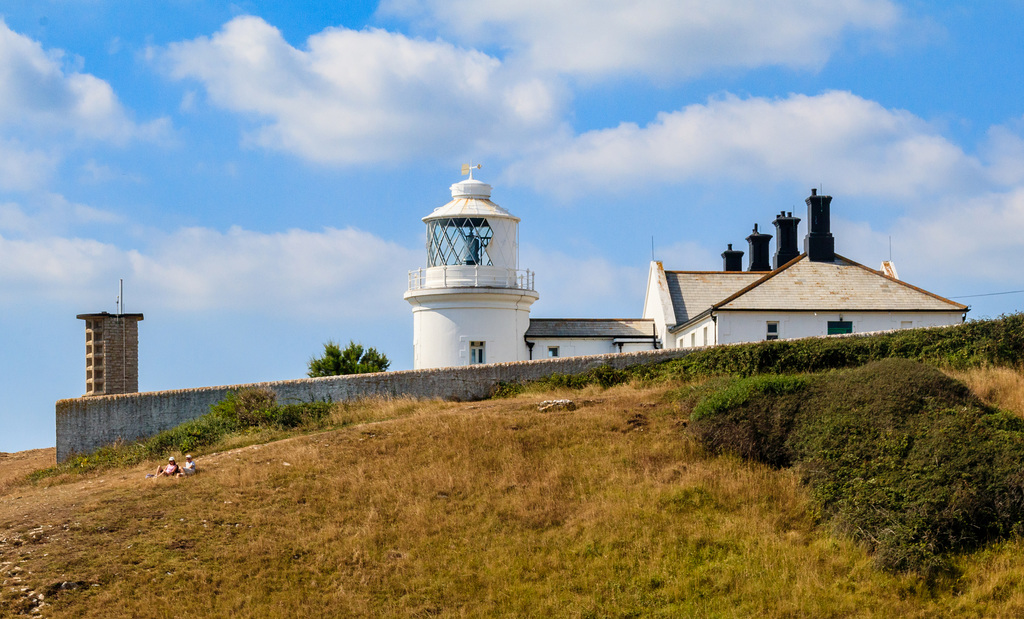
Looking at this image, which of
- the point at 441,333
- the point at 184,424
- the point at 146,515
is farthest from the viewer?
the point at 441,333

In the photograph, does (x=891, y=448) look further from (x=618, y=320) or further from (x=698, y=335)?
(x=618, y=320)

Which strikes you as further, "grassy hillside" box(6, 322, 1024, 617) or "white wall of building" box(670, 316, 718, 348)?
"white wall of building" box(670, 316, 718, 348)

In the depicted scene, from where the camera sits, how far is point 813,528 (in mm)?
14961

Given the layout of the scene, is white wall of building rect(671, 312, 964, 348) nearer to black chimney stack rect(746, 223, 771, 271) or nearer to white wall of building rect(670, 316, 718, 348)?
white wall of building rect(670, 316, 718, 348)

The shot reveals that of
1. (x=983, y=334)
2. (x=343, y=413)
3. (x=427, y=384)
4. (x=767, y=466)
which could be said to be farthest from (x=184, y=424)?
(x=983, y=334)

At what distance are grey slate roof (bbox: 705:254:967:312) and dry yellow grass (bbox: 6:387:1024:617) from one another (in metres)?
12.5

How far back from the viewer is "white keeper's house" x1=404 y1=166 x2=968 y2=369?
99.9ft

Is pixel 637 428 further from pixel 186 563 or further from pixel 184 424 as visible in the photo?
pixel 184 424

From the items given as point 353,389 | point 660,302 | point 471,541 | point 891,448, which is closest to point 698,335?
point 660,302

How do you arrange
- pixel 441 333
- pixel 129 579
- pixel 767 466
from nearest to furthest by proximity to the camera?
pixel 129 579, pixel 767 466, pixel 441 333

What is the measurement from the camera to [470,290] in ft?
103

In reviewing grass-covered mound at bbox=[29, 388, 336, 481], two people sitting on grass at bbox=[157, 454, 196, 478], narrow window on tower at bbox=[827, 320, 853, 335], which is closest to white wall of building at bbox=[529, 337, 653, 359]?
narrow window on tower at bbox=[827, 320, 853, 335]

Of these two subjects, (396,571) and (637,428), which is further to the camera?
(637,428)

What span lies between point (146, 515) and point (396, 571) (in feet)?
14.4
